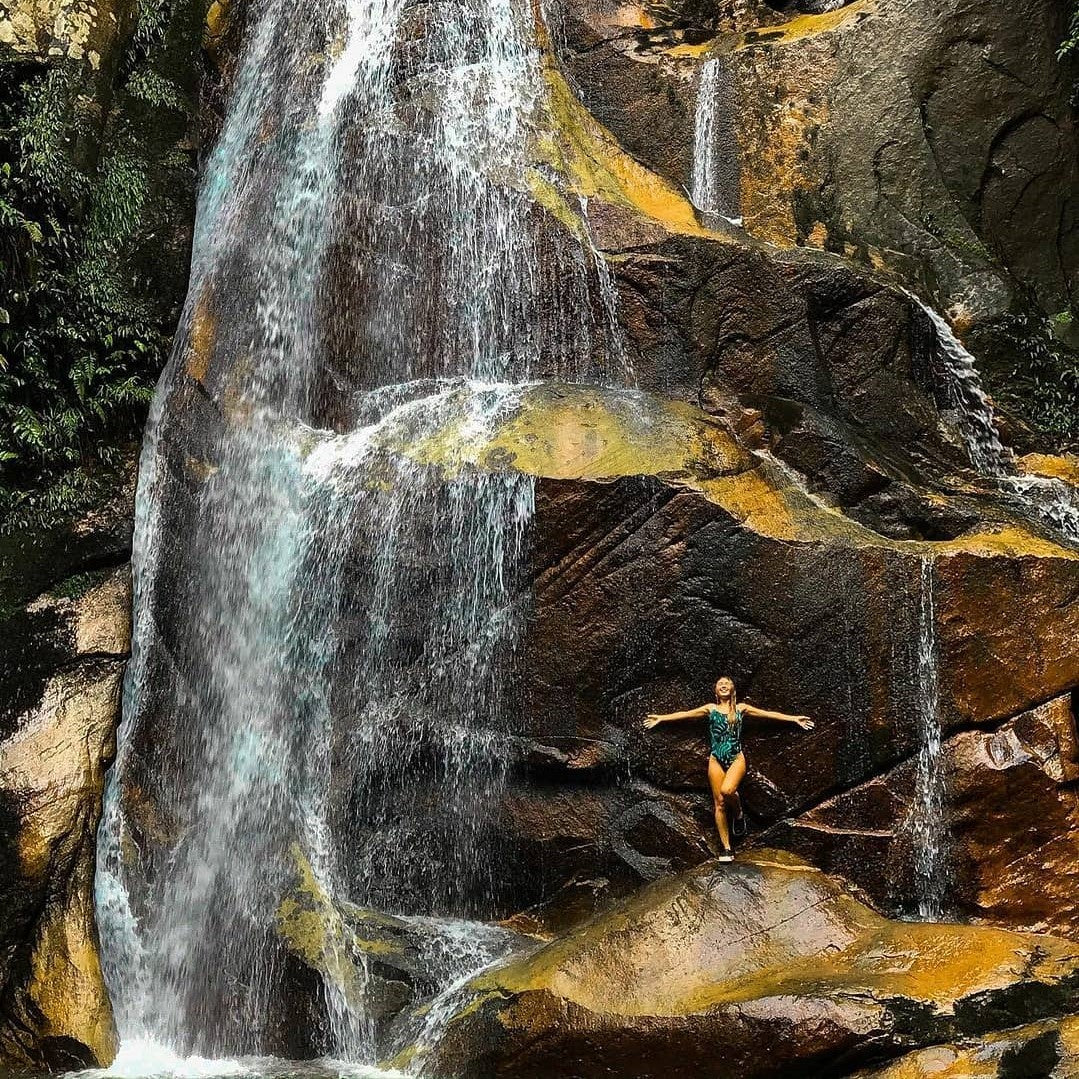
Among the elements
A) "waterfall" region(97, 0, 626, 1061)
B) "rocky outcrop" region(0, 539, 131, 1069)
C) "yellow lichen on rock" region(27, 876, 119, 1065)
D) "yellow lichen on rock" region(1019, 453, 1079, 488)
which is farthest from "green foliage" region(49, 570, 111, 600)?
"yellow lichen on rock" region(1019, 453, 1079, 488)

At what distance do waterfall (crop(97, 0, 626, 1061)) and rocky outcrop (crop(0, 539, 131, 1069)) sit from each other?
225mm

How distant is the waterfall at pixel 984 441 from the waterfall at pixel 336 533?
12.3ft

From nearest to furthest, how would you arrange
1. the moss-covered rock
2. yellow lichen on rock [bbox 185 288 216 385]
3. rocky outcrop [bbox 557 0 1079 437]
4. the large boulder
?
the large boulder → the moss-covered rock → yellow lichen on rock [bbox 185 288 216 385] → rocky outcrop [bbox 557 0 1079 437]

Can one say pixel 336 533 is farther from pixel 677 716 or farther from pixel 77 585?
pixel 677 716

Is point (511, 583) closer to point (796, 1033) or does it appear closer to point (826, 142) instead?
point (796, 1033)

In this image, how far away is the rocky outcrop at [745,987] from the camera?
280 inches

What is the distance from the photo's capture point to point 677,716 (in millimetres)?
9516

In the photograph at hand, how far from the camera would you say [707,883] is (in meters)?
8.66

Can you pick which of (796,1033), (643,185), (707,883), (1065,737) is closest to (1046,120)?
(643,185)

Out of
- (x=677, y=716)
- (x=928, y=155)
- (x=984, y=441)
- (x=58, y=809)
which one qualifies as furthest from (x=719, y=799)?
(x=928, y=155)

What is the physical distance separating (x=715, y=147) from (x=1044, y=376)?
14.9 ft

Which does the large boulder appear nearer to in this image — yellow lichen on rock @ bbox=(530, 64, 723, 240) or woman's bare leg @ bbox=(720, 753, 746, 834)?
woman's bare leg @ bbox=(720, 753, 746, 834)

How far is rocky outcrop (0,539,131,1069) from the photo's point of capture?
987 centimetres

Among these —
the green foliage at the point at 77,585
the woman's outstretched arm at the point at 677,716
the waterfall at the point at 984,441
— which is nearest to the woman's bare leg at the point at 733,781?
the woman's outstretched arm at the point at 677,716
